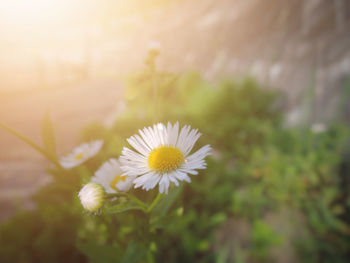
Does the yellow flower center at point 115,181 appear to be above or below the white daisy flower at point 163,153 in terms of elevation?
below

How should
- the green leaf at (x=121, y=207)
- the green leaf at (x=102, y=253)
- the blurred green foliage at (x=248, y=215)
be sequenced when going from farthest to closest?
the blurred green foliage at (x=248, y=215) → the green leaf at (x=102, y=253) → the green leaf at (x=121, y=207)

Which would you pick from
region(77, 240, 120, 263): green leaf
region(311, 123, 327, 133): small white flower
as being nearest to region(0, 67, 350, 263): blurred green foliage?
region(311, 123, 327, 133): small white flower

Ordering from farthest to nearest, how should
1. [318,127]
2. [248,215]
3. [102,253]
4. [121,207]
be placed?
[318,127], [248,215], [102,253], [121,207]

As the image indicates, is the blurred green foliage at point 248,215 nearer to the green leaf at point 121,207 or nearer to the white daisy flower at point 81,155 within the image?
the white daisy flower at point 81,155

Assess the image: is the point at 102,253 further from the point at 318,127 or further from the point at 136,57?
the point at 136,57

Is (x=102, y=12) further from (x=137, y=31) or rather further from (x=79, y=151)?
(x=79, y=151)

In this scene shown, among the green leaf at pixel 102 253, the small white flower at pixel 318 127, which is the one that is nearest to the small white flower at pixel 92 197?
the green leaf at pixel 102 253

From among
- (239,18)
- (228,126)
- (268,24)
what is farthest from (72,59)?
(228,126)

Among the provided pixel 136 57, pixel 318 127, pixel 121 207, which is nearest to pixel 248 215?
pixel 318 127
